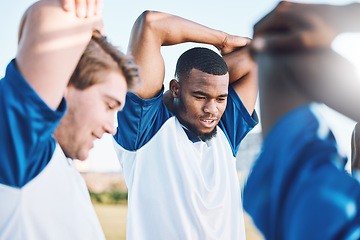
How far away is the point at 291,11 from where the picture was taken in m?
0.45

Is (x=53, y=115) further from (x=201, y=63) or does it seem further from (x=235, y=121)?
(x=235, y=121)

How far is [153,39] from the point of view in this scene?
165 cm

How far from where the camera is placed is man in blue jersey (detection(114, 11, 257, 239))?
1654 millimetres

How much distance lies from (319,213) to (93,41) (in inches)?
31.4

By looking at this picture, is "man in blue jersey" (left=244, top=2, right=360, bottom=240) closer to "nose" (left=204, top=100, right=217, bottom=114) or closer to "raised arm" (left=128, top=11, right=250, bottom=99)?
"raised arm" (left=128, top=11, right=250, bottom=99)

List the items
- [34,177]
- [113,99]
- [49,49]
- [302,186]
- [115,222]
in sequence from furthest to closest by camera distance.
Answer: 1. [115,222]
2. [113,99]
3. [34,177]
4. [49,49]
5. [302,186]

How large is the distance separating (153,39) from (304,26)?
4.19ft

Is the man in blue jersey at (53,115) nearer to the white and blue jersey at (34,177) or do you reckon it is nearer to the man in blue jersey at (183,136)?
the white and blue jersey at (34,177)

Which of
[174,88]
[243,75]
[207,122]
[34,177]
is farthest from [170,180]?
[34,177]

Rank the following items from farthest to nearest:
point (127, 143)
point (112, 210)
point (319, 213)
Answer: point (112, 210) < point (127, 143) < point (319, 213)

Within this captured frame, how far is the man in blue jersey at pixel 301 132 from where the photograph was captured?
42cm

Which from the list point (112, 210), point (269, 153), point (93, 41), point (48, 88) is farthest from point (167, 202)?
point (112, 210)

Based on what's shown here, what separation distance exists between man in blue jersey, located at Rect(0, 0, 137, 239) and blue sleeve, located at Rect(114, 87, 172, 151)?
0.60 m

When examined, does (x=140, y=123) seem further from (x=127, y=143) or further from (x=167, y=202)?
(x=167, y=202)
